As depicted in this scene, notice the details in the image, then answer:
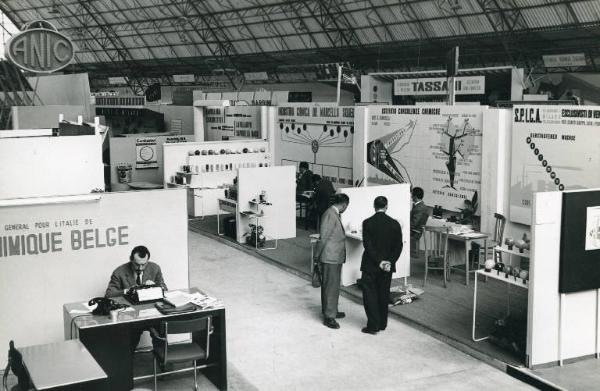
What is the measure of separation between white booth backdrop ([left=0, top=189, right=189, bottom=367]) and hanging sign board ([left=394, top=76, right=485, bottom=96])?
12.0 m

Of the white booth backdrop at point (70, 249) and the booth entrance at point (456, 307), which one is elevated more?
the white booth backdrop at point (70, 249)

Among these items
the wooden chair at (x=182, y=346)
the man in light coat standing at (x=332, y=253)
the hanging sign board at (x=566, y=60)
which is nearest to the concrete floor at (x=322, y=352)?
the man in light coat standing at (x=332, y=253)

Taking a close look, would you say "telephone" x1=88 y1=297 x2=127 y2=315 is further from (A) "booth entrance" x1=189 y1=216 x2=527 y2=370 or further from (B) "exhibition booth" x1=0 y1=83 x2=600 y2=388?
(A) "booth entrance" x1=189 y1=216 x2=527 y2=370

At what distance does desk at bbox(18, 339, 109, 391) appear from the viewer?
4906mm

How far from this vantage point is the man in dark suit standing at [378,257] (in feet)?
28.7

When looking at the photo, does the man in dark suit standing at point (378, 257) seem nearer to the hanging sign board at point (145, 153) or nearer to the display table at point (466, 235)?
the display table at point (466, 235)

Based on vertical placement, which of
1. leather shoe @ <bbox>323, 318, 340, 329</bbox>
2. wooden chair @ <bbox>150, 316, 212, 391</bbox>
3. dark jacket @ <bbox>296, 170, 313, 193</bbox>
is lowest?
leather shoe @ <bbox>323, 318, 340, 329</bbox>

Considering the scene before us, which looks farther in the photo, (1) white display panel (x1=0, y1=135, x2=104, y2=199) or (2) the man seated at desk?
(1) white display panel (x1=0, y1=135, x2=104, y2=199)

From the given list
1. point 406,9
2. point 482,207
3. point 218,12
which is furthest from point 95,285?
point 218,12

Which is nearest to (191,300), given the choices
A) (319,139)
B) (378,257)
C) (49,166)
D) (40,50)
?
(378,257)

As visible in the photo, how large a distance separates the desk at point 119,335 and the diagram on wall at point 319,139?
34.2ft

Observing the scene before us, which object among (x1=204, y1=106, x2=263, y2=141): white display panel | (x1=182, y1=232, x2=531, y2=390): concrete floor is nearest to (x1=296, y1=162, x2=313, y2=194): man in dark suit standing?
(x1=204, y1=106, x2=263, y2=141): white display panel

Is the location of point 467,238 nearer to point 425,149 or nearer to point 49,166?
point 425,149

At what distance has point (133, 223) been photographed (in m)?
8.52
